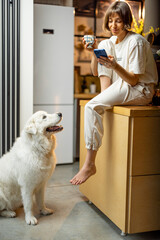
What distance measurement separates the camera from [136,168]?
7.06 ft

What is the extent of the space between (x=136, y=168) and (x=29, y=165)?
32.9 inches

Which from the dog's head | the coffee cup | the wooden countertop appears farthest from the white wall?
the wooden countertop

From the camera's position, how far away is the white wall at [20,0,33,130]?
3625 mm

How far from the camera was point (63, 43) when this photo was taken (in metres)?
3.98

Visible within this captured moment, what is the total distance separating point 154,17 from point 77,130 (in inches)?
71.3


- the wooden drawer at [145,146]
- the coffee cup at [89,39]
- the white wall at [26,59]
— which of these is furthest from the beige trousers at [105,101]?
the white wall at [26,59]

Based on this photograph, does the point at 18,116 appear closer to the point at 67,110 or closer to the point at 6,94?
the point at 6,94

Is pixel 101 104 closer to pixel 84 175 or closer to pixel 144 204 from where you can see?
pixel 84 175

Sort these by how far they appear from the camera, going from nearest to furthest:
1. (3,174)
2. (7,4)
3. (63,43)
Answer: (3,174) → (7,4) → (63,43)

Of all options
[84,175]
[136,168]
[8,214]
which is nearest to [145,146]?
[136,168]

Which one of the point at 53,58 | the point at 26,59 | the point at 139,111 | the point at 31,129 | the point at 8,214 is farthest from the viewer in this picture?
the point at 53,58

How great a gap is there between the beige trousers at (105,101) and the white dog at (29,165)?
287 millimetres

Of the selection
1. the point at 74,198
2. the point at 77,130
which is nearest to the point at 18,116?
the point at 77,130

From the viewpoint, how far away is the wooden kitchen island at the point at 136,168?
213cm
